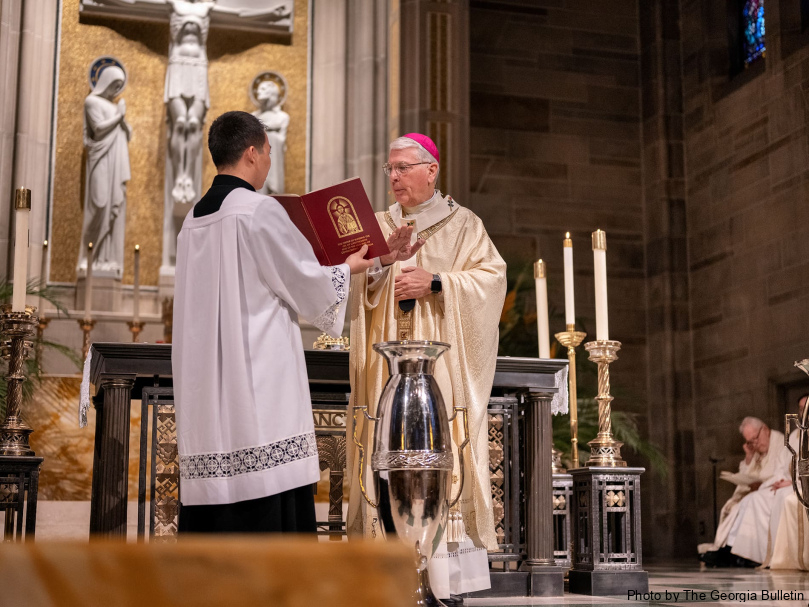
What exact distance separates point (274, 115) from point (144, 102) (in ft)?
3.84

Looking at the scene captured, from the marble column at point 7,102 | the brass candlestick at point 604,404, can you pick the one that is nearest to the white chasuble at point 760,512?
the brass candlestick at point 604,404

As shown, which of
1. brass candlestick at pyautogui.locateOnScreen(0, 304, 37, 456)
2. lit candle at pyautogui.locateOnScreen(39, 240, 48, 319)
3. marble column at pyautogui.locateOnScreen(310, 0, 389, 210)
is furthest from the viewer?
marble column at pyautogui.locateOnScreen(310, 0, 389, 210)

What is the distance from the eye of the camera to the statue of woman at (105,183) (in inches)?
340

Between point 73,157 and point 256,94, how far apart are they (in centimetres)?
175

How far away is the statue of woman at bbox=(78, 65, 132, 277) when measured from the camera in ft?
28.3

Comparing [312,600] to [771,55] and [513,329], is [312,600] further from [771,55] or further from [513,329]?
[771,55]

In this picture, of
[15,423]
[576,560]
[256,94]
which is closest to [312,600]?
[15,423]

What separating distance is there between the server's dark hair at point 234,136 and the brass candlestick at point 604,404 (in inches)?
92.8

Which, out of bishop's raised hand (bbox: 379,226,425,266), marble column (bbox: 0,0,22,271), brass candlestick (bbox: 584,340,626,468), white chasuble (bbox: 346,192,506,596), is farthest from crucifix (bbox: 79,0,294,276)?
bishop's raised hand (bbox: 379,226,425,266)

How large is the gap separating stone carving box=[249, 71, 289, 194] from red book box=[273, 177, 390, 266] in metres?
5.58

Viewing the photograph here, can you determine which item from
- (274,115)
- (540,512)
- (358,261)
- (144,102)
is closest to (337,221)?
(358,261)

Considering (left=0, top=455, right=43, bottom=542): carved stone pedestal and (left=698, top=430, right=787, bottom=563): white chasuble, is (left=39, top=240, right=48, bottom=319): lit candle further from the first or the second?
(left=698, top=430, right=787, bottom=563): white chasuble

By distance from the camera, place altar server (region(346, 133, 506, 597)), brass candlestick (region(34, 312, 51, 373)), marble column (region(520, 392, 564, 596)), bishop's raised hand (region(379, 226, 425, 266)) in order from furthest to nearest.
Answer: brass candlestick (region(34, 312, 51, 373)) < marble column (region(520, 392, 564, 596)) < altar server (region(346, 133, 506, 597)) < bishop's raised hand (region(379, 226, 425, 266))

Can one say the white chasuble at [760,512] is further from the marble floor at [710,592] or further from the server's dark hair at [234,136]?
the server's dark hair at [234,136]
